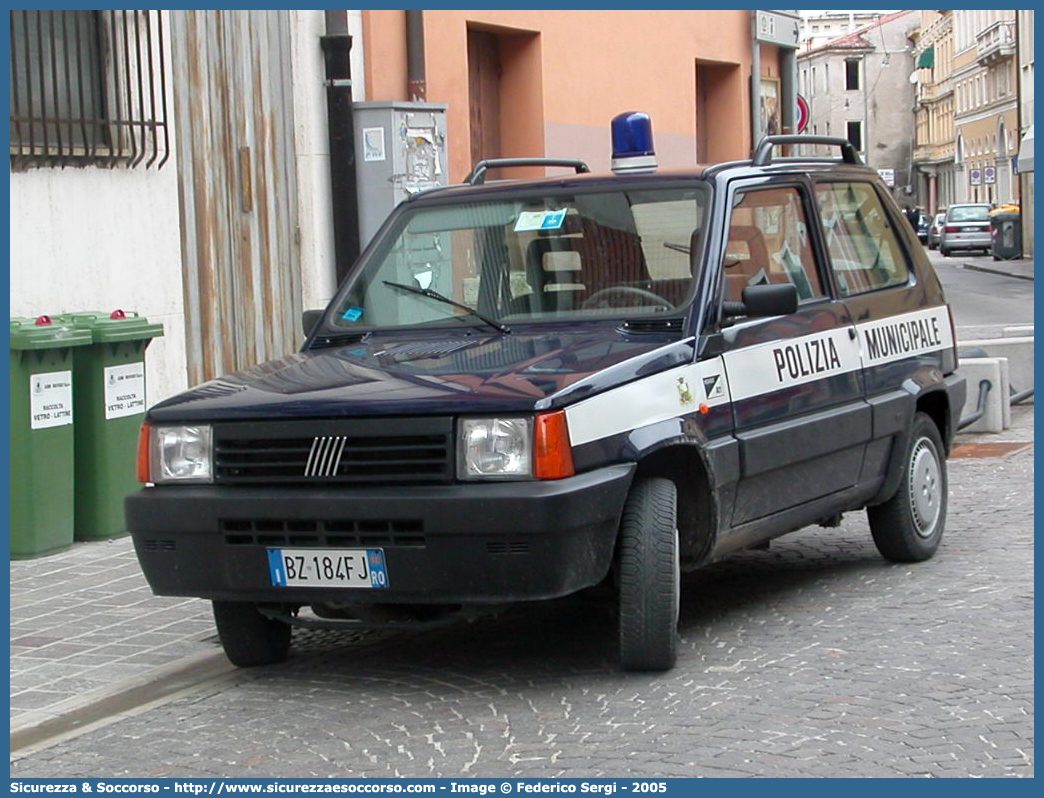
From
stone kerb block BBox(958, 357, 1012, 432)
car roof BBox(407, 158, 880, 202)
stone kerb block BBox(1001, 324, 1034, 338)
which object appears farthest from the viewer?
stone kerb block BBox(1001, 324, 1034, 338)

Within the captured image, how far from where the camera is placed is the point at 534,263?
7.36 m

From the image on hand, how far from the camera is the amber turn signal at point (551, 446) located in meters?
5.84

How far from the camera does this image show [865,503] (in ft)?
26.5

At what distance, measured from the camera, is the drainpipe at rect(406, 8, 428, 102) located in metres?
14.8

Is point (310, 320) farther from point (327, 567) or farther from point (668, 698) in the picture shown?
point (668, 698)

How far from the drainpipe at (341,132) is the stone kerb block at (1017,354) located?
5.38 m

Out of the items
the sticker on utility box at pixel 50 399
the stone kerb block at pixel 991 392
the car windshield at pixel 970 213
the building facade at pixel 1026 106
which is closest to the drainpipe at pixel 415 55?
the stone kerb block at pixel 991 392

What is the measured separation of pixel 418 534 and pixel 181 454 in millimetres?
1012

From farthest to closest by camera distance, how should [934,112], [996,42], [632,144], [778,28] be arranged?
[934,112] → [996,42] → [778,28] → [632,144]

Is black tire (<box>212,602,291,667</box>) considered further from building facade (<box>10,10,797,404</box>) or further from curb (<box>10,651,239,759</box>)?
building facade (<box>10,10,797,404</box>)

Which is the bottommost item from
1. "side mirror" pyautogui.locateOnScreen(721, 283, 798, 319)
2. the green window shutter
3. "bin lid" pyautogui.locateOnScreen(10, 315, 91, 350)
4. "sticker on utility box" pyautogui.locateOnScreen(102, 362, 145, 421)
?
"sticker on utility box" pyautogui.locateOnScreen(102, 362, 145, 421)

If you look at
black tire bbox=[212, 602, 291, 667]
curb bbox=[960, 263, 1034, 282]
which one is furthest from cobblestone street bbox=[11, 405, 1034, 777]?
curb bbox=[960, 263, 1034, 282]

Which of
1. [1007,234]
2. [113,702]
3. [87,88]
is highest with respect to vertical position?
[87,88]

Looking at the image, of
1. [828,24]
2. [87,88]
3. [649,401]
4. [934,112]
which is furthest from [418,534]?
[828,24]
